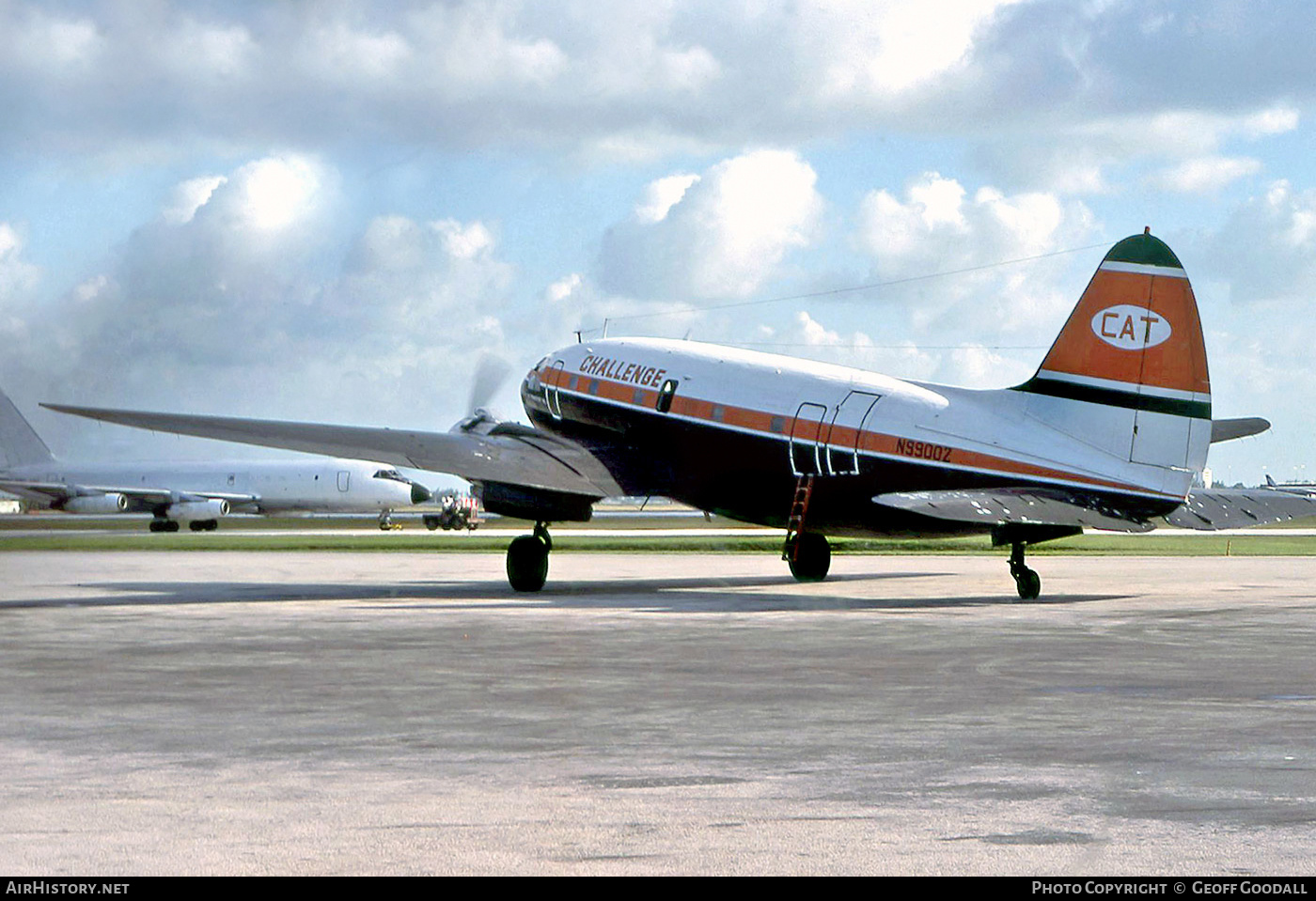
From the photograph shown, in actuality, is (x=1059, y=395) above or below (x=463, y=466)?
above

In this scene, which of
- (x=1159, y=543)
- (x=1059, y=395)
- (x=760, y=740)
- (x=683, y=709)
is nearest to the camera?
(x=760, y=740)

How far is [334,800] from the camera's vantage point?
8.96 meters

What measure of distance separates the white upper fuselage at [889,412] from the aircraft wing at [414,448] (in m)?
2.11

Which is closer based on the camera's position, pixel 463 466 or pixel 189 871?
pixel 189 871

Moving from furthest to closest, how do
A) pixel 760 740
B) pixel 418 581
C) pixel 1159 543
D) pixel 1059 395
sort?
pixel 1159 543
pixel 418 581
pixel 1059 395
pixel 760 740

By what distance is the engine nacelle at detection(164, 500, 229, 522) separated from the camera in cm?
8544

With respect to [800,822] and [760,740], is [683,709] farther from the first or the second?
[800,822]

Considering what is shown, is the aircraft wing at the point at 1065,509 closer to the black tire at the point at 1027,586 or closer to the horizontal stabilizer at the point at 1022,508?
the horizontal stabilizer at the point at 1022,508

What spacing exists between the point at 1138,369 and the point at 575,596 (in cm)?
1095

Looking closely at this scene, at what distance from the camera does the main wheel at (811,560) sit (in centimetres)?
3331

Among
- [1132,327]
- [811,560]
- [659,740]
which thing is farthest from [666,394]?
[659,740]

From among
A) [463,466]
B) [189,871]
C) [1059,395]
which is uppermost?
[1059,395]
